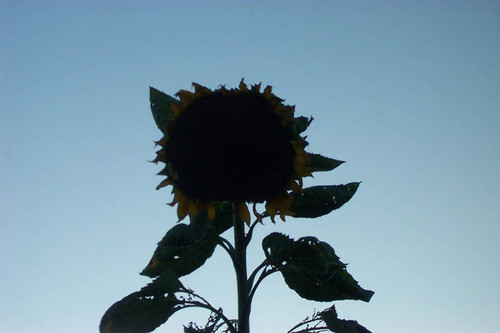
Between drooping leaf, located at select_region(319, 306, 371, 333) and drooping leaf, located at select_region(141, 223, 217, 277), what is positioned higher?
drooping leaf, located at select_region(141, 223, 217, 277)

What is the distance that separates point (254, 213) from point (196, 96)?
0.88 metres

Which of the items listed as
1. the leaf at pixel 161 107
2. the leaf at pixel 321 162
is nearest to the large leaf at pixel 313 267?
the leaf at pixel 321 162

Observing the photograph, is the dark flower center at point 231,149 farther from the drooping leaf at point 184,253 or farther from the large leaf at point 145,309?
the large leaf at point 145,309

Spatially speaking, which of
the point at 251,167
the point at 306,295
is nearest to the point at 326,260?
the point at 306,295

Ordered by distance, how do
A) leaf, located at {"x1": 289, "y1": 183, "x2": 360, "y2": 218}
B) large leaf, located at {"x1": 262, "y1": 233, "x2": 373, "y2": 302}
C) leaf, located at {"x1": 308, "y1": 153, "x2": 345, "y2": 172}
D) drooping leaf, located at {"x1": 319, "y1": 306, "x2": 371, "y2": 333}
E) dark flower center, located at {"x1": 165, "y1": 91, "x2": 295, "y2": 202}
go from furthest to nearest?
leaf, located at {"x1": 308, "y1": 153, "x2": 345, "y2": 172}, leaf, located at {"x1": 289, "y1": 183, "x2": 360, "y2": 218}, drooping leaf, located at {"x1": 319, "y1": 306, "x2": 371, "y2": 333}, large leaf, located at {"x1": 262, "y1": 233, "x2": 373, "y2": 302}, dark flower center, located at {"x1": 165, "y1": 91, "x2": 295, "y2": 202}

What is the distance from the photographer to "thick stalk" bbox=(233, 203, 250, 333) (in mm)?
4512

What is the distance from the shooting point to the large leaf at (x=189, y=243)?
4.46 metres

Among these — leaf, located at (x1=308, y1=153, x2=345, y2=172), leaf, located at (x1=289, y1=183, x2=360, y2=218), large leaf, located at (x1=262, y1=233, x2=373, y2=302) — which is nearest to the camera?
large leaf, located at (x1=262, y1=233, x2=373, y2=302)

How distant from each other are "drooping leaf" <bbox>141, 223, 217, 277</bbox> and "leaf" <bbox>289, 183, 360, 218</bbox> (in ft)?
2.05

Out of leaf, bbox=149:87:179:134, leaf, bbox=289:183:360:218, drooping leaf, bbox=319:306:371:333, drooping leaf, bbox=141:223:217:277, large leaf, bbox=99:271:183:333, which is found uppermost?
leaf, bbox=149:87:179:134

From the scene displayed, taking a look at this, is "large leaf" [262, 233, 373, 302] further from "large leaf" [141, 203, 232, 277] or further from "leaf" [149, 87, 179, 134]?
"leaf" [149, 87, 179, 134]

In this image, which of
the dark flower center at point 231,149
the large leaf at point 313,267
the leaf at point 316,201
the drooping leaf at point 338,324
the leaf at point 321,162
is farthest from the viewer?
the leaf at point 321,162

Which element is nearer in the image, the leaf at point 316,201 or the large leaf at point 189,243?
the large leaf at point 189,243

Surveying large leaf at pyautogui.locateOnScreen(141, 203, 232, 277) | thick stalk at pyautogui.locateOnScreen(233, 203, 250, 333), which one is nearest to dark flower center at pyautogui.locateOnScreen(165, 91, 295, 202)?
large leaf at pyautogui.locateOnScreen(141, 203, 232, 277)
